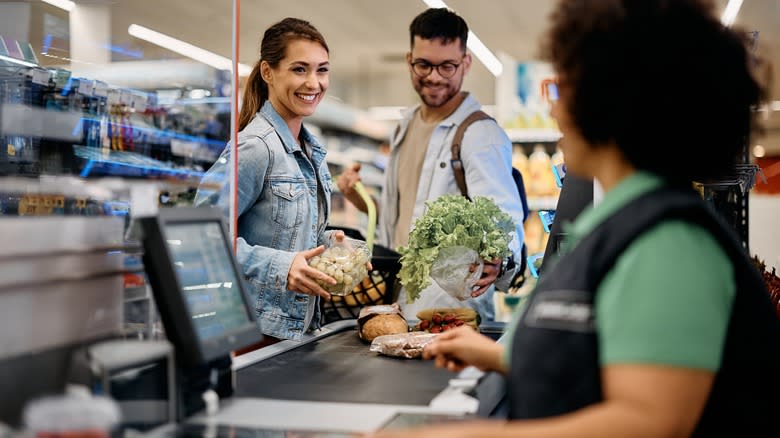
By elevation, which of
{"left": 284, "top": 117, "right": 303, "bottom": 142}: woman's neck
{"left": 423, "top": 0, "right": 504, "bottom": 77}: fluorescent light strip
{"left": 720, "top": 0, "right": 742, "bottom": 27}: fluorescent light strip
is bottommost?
{"left": 284, "top": 117, "right": 303, "bottom": 142}: woman's neck

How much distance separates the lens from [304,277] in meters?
2.23

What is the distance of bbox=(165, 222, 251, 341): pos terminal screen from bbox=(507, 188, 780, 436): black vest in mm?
560

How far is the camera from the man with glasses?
3438 millimetres

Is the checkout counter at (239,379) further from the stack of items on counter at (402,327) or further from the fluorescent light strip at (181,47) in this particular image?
the fluorescent light strip at (181,47)

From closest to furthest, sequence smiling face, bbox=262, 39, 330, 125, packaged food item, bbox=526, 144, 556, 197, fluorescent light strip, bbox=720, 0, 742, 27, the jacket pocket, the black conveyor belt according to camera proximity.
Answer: the black conveyor belt
the jacket pocket
smiling face, bbox=262, 39, 330, 125
packaged food item, bbox=526, 144, 556, 197
fluorescent light strip, bbox=720, 0, 742, 27

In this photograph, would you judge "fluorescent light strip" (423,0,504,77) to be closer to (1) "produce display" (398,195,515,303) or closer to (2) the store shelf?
(2) the store shelf

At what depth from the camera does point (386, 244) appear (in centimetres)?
398

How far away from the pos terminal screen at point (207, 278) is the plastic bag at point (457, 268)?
39.3 inches

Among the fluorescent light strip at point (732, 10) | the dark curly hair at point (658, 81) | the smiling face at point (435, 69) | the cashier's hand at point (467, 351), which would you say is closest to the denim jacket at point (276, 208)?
the cashier's hand at point (467, 351)

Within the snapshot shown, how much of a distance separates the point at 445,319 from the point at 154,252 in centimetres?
127

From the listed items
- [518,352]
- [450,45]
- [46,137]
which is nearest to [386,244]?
[450,45]

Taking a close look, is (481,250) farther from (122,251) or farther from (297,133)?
(122,251)

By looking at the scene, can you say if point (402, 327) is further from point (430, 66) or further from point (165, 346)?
point (430, 66)

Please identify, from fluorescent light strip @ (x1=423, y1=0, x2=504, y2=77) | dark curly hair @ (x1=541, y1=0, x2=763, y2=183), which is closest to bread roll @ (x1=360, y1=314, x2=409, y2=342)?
dark curly hair @ (x1=541, y1=0, x2=763, y2=183)
